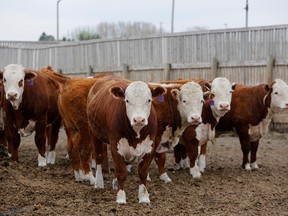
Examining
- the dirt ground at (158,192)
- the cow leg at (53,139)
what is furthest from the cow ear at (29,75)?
the dirt ground at (158,192)

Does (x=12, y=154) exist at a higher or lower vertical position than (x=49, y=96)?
lower

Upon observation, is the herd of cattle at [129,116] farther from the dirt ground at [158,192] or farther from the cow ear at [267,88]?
the dirt ground at [158,192]

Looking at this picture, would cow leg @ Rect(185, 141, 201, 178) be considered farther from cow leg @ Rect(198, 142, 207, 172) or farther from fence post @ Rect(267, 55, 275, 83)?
fence post @ Rect(267, 55, 275, 83)

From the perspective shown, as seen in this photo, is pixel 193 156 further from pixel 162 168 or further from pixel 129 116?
pixel 129 116

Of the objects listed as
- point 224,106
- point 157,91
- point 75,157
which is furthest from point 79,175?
point 224,106

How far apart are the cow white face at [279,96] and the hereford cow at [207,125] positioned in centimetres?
91

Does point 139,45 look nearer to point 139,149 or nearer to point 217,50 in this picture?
point 217,50

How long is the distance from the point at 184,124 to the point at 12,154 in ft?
10.9

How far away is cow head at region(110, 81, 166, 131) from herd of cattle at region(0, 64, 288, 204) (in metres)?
0.01

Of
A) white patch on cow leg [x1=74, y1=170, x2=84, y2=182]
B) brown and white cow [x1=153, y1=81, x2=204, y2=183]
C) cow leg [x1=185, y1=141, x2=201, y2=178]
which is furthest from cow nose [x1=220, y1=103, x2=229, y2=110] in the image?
white patch on cow leg [x1=74, y1=170, x2=84, y2=182]

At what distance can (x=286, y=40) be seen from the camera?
50.1 feet

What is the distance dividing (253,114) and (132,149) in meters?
4.32

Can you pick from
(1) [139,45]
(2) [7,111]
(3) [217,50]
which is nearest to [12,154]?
(2) [7,111]

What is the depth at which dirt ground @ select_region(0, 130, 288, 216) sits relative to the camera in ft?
23.0
